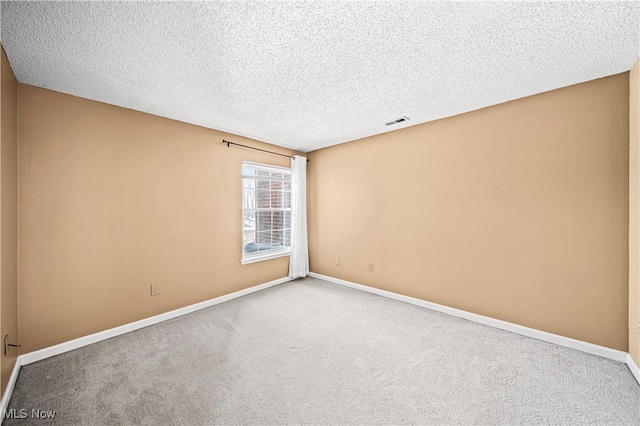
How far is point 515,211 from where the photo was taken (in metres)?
2.66

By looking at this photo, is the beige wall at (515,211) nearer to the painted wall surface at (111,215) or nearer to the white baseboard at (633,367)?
the white baseboard at (633,367)

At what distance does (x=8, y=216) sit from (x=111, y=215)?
76 cm

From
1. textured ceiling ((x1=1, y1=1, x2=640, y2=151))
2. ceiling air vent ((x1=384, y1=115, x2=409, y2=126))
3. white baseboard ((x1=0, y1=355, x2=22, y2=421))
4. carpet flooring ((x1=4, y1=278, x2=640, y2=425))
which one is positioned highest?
ceiling air vent ((x1=384, y1=115, x2=409, y2=126))

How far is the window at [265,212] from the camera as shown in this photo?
3986 millimetres

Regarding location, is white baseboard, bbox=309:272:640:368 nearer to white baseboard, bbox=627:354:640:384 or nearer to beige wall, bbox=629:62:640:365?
white baseboard, bbox=627:354:640:384

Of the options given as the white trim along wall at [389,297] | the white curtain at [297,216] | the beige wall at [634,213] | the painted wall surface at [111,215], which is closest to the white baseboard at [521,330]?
the white trim along wall at [389,297]

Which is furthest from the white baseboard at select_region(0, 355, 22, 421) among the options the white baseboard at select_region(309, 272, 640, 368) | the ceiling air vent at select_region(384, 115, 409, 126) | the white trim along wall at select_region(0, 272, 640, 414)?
the ceiling air vent at select_region(384, 115, 409, 126)

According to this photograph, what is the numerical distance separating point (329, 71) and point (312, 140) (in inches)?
78.0

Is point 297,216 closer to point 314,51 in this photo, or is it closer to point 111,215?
point 111,215

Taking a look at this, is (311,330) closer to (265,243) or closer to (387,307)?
(387,307)

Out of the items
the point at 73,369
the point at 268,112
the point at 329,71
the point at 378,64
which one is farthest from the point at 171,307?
the point at 378,64

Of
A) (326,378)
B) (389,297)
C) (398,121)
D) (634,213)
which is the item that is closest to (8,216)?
(326,378)

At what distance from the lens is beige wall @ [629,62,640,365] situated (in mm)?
1963

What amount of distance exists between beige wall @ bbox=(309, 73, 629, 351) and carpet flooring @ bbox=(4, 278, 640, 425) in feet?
1.43
